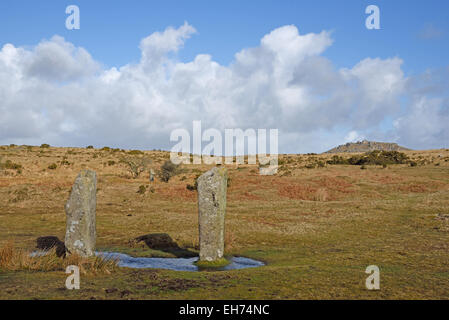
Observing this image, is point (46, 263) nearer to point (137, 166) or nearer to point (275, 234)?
point (275, 234)

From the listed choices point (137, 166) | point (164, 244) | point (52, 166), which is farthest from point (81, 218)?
point (52, 166)

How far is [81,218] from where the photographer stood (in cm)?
1249

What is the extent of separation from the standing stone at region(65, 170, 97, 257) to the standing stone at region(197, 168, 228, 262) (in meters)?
3.70

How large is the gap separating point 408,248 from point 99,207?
19318mm

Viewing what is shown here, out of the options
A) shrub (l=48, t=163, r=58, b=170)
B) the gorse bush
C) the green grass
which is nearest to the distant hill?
→ the green grass

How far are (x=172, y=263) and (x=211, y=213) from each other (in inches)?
84.6

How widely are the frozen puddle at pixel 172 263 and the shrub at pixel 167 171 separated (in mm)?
28381

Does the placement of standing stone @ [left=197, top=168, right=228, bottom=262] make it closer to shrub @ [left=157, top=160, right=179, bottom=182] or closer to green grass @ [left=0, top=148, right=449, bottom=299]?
green grass @ [left=0, top=148, right=449, bottom=299]

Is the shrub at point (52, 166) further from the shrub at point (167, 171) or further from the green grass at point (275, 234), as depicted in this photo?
the shrub at point (167, 171)

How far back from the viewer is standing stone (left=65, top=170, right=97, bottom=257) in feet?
40.7

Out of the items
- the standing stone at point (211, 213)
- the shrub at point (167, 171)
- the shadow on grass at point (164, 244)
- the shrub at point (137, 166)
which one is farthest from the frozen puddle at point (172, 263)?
the shrub at point (137, 166)

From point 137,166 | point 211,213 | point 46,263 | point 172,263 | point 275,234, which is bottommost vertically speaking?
point 172,263

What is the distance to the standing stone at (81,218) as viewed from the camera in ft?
40.7
